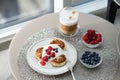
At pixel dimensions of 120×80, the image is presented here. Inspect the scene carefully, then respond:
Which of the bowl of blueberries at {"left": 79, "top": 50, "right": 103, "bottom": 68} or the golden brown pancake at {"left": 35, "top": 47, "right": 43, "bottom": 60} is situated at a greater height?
the golden brown pancake at {"left": 35, "top": 47, "right": 43, "bottom": 60}

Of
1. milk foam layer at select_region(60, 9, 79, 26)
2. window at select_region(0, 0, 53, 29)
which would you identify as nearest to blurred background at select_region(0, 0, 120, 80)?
window at select_region(0, 0, 53, 29)

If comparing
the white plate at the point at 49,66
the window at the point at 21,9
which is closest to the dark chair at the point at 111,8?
the window at the point at 21,9

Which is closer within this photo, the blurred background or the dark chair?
the dark chair

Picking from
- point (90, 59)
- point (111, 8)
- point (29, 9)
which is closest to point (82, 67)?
point (90, 59)

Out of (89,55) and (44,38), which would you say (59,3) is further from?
(89,55)

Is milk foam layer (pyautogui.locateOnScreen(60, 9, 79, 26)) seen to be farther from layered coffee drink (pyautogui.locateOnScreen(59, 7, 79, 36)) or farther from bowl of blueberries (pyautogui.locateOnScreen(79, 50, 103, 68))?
bowl of blueberries (pyautogui.locateOnScreen(79, 50, 103, 68))

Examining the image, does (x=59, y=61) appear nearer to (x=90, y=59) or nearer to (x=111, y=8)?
(x=90, y=59)

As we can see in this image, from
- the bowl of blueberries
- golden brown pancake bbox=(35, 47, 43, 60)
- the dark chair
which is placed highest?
golden brown pancake bbox=(35, 47, 43, 60)
